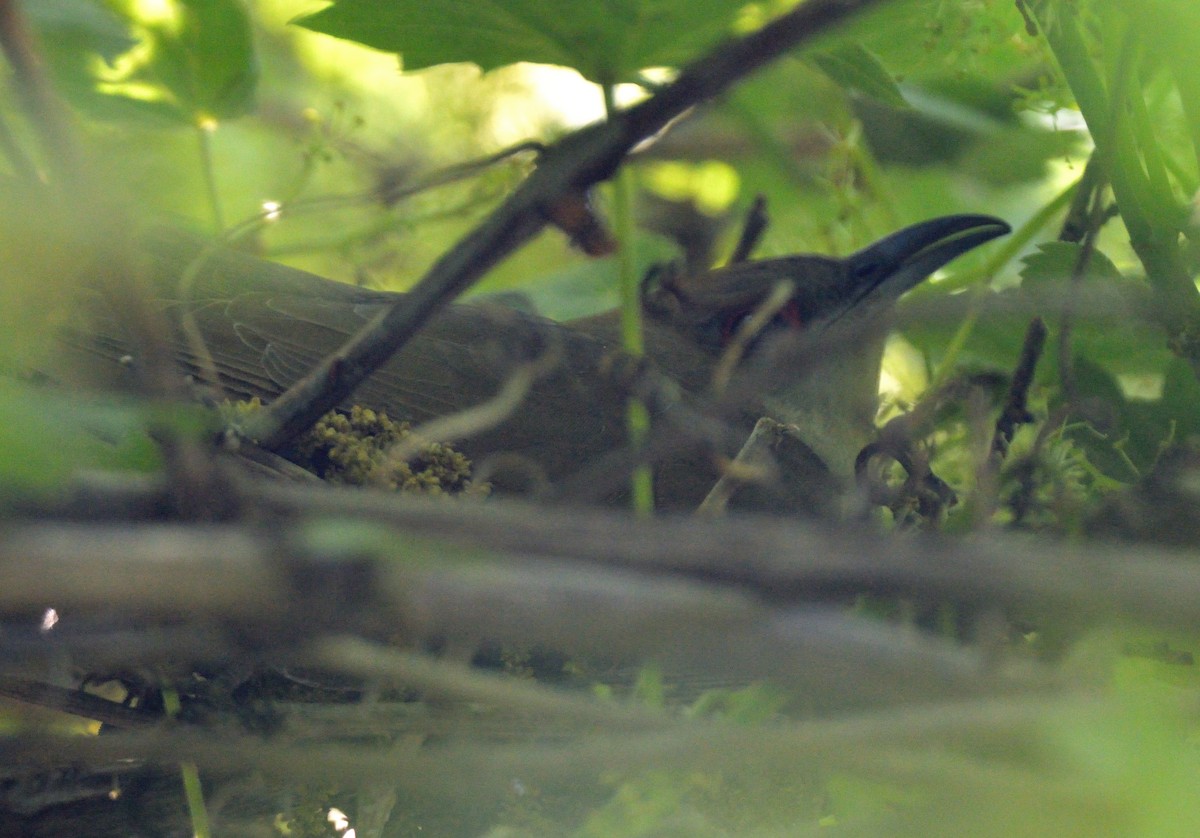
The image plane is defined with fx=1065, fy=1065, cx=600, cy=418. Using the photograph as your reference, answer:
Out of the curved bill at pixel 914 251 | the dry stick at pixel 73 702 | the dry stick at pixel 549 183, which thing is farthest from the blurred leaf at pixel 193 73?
the curved bill at pixel 914 251

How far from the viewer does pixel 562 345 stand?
5.92ft

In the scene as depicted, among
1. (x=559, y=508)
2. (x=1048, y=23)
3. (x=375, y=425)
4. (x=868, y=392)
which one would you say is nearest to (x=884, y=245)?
(x=868, y=392)

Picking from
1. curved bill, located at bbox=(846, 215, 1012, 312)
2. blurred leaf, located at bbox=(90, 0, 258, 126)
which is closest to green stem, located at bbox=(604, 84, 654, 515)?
blurred leaf, located at bbox=(90, 0, 258, 126)

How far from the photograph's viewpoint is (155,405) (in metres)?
0.62

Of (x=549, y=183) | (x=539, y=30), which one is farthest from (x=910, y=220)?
(x=549, y=183)

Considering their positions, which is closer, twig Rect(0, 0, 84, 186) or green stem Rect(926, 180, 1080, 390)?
twig Rect(0, 0, 84, 186)

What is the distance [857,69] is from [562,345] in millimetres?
731

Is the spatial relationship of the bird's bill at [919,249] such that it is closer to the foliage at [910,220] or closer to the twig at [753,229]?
the foliage at [910,220]

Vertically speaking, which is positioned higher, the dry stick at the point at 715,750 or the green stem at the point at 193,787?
the dry stick at the point at 715,750

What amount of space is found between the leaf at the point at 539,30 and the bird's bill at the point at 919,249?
0.81 meters

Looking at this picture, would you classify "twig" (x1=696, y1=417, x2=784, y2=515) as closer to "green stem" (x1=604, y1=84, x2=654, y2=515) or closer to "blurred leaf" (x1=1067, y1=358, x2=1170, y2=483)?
"green stem" (x1=604, y1=84, x2=654, y2=515)

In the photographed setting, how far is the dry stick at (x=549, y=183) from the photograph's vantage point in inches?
29.7

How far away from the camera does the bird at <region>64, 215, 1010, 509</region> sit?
165 centimetres

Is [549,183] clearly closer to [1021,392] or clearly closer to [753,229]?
[1021,392]
